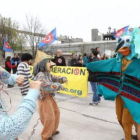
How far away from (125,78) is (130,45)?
458mm

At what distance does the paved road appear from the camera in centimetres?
321

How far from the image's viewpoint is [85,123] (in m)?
3.77

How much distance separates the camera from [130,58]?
2408 millimetres

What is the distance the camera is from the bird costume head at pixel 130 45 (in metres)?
2.31

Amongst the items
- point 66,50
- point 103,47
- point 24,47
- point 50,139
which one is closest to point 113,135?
point 50,139

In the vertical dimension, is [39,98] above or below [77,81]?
above

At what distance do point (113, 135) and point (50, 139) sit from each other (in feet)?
3.62

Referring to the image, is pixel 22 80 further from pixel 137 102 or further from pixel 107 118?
pixel 107 118

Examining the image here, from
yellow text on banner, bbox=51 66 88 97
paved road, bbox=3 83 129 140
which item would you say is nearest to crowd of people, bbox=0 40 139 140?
paved road, bbox=3 83 129 140

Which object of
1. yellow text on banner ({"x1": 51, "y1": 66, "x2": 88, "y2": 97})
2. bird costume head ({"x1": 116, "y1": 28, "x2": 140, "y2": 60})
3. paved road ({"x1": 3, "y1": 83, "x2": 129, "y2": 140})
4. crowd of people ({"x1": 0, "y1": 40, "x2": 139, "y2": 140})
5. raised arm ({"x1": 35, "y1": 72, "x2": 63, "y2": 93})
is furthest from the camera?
yellow text on banner ({"x1": 51, "y1": 66, "x2": 88, "y2": 97})

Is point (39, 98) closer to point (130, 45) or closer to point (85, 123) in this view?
point (85, 123)

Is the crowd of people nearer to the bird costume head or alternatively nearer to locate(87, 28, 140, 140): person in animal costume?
locate(87, 28, 140, 140): person in animal costume

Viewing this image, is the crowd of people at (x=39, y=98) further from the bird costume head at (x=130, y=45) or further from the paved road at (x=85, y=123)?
the bird costume head at (x=130, y=45)

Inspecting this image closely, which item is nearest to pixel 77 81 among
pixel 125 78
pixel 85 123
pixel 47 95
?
pixel 85 123
